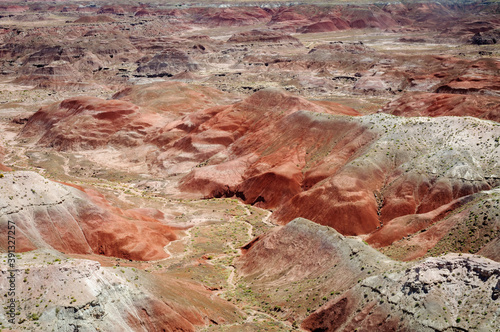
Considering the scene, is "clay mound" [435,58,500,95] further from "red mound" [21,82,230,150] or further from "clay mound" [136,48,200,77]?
"clay mound" [136,48,200,77]

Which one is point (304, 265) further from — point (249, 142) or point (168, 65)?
point (168, 65)

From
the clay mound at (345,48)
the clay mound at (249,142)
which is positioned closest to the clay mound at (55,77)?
the clay mound at (249,142)

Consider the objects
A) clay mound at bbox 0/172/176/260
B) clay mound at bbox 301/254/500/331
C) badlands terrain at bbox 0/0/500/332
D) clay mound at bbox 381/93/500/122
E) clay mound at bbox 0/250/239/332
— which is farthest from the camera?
clay mound at bbox 381/93/500/122

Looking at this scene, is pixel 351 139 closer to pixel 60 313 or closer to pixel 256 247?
pixel 256 247

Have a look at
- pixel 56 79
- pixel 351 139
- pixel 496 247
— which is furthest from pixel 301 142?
pixel 56 79

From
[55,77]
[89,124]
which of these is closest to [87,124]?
[89,124]

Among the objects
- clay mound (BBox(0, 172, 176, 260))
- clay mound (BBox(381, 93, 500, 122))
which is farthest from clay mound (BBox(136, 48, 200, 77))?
clay mound (BBox(0, 172, 176, 260))
